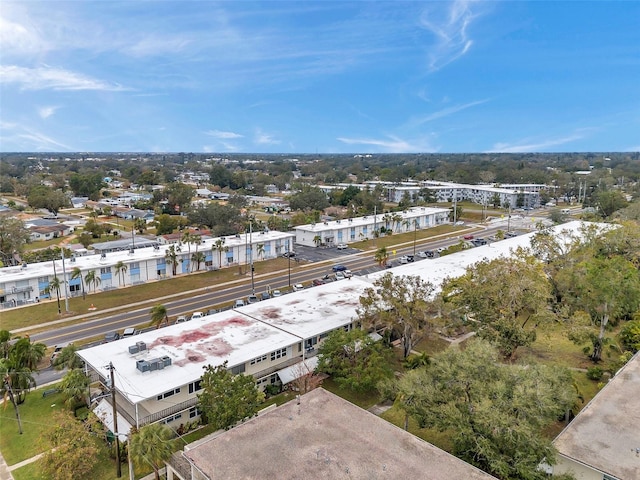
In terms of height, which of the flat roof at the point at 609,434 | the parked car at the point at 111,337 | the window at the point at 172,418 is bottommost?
the window at the point at 172,418

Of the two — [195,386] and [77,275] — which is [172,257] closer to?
[77,275]

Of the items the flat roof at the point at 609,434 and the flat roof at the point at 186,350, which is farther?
the flat roof at the point at 186,350

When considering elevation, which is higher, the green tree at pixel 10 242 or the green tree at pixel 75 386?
the green tree at pixel 10 242

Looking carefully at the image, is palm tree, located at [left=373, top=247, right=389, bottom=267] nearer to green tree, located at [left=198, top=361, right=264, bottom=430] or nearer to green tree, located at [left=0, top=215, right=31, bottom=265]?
green tree, located at [left=198, top=361, right=264, bottom=430]

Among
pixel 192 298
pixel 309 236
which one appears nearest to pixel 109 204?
pixel 309 236

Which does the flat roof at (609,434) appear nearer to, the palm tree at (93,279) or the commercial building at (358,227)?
the palm tree at (93,279)

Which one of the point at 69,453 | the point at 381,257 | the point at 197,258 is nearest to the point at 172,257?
the point at 197,258

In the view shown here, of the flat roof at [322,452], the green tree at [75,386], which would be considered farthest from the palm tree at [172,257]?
the flat roof at [322,452]

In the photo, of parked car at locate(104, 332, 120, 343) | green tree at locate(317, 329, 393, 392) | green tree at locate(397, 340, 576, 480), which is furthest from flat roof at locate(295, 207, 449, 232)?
green tree at locate(397, 340, 576, 480)
